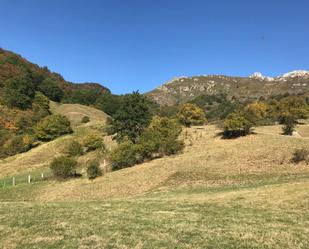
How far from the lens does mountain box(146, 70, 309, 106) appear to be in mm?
150375

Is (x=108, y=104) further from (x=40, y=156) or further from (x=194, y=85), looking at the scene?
(x=194, y=85)

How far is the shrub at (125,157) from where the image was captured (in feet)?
114

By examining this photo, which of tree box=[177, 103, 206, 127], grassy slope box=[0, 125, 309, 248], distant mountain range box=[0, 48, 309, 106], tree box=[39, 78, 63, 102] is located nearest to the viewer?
grassy slope box=[0, 125, 309, 248]

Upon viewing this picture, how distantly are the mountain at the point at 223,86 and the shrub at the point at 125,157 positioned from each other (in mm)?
111005

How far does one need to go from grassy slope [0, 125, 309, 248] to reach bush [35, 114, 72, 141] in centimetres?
3461

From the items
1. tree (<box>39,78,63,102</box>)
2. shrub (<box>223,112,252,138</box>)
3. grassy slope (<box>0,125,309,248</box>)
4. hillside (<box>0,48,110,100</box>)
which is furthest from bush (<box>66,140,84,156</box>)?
tree (<box>39,78,63,102</box>)

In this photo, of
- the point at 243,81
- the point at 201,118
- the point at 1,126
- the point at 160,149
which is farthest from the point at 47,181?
the point at 243,81

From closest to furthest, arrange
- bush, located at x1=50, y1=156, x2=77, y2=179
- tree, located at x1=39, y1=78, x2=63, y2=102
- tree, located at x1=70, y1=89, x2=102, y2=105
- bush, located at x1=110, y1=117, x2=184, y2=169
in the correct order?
bush, located at x1=50, y1=156, x2=77, y2=179 < bush, located at x1=110, y1=117, x2=184, y2=169 < tree, located at x1=39, y1=78, x2=63, y2=102 < tree, located at x1=70, y1=89, x2=102, y2=105

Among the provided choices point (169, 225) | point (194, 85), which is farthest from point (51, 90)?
point (169, 225)

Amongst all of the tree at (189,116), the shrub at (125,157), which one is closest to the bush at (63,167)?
the shrub at (125,157)

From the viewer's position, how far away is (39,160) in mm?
55281

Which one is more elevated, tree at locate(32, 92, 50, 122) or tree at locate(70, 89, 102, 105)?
tree at locate(70, 89, 102, 105)

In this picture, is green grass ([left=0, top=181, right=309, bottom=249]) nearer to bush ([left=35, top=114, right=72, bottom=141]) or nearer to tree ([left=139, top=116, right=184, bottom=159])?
tree ([left=139, top=116, right=184, bottom=159])

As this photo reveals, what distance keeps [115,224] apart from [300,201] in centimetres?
893
